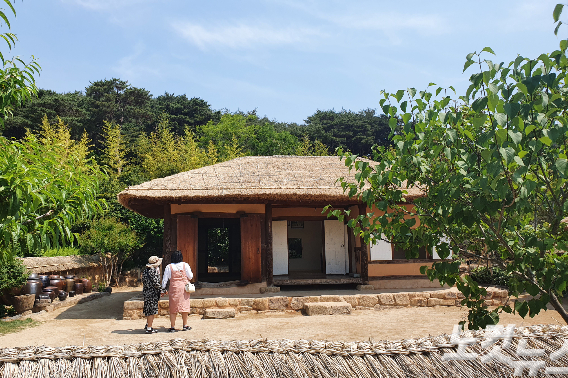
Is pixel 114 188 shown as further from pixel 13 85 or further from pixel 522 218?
pixel 522 218

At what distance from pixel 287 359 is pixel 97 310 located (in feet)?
27.8

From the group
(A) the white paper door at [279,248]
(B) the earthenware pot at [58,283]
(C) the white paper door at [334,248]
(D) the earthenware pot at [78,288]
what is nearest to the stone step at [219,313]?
(A) the white paper door at [279,248]

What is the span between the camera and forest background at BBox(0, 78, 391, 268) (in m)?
15.0

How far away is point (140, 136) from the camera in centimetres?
2638

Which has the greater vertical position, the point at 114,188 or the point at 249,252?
the point at 114,188

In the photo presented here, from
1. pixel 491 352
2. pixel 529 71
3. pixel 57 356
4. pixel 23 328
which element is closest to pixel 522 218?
pixel 491 352

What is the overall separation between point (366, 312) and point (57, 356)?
23.6 feet

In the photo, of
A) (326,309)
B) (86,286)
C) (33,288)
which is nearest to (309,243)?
(326,309)

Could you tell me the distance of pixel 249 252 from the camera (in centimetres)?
938

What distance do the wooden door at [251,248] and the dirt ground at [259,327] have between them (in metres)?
1.35

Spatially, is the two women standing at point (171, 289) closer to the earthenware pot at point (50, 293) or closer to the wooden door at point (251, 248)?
the wooden door at point (251, 248)

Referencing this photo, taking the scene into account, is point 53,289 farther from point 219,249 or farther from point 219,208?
point 219,249

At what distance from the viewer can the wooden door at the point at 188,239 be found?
9.17 m

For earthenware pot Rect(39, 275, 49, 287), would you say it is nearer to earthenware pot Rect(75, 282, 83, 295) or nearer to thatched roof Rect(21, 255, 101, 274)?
thatched roof Rect(21, 255, 101, 274)
